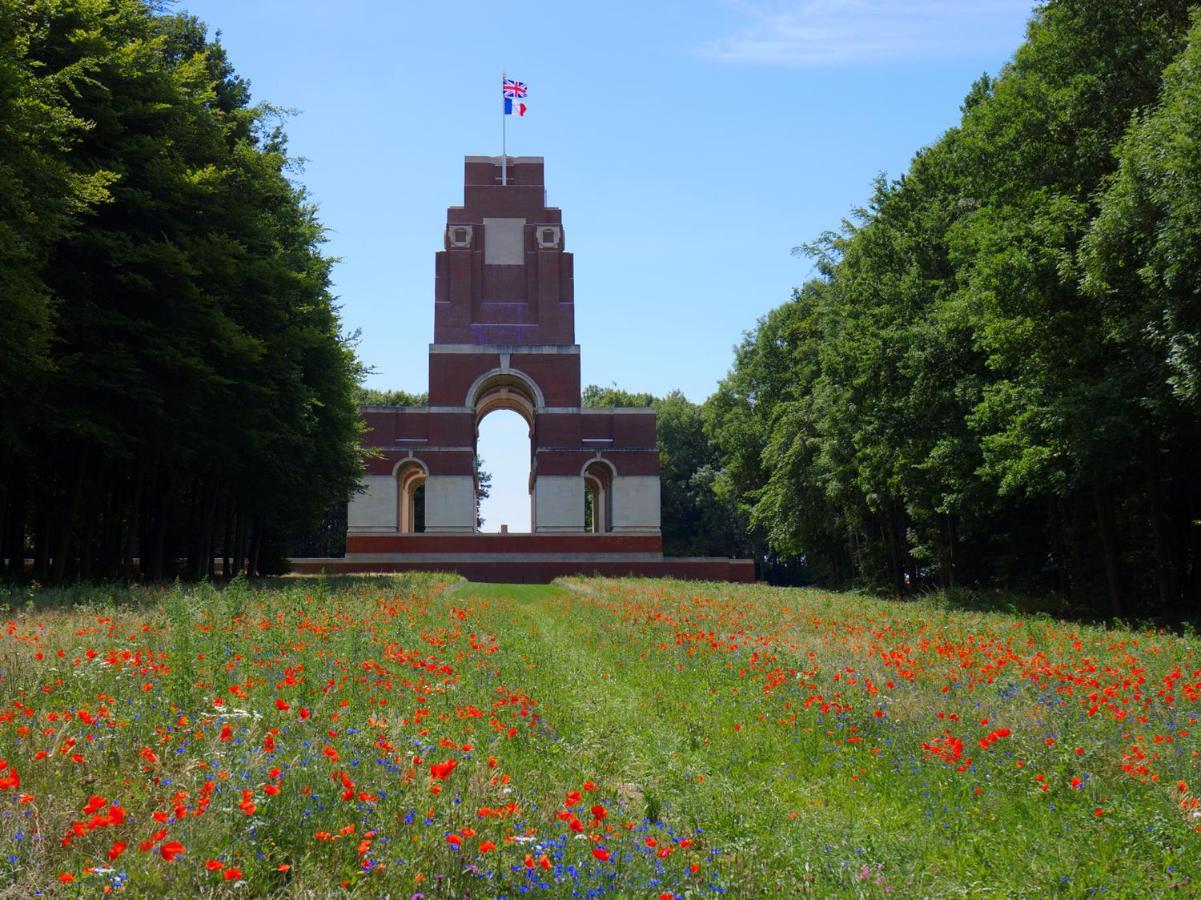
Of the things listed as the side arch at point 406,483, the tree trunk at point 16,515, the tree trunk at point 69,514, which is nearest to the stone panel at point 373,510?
the side arch at point 406,483

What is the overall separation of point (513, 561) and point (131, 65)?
40313mm

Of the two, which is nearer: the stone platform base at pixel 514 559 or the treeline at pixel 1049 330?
the treeline at pixel 1049 330

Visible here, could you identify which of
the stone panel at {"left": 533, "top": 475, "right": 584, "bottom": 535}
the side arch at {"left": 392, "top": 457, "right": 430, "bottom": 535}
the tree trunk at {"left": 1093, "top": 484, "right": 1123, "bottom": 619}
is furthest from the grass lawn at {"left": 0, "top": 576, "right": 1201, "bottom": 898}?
the side arch at {"left": 392, "top": 457, "right": 430, "bottom": 535}

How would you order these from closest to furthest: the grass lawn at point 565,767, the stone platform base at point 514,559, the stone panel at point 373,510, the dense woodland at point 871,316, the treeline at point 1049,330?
the grass lawn at point 565,767 < the treeline at point 1049,330 < the dense woodland at point 871,316 < the stone platform base at point 514,559 < the stone panel at point 373,510

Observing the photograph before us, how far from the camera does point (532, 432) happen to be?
70.8 metres

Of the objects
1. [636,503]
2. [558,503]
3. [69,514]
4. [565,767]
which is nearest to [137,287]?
[69,514]

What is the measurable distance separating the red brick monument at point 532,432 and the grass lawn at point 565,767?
47.4 metres

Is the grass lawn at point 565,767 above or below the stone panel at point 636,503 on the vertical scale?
below

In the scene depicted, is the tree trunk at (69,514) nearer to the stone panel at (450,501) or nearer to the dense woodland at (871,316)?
the dense woodland at (871,316)

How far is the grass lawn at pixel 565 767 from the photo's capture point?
482 centimetres

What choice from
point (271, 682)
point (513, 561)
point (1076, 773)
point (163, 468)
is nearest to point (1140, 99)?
point (1076, 773)

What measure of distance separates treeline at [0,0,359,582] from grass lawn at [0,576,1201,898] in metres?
10.4

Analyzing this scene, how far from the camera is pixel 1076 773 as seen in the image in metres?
7.39

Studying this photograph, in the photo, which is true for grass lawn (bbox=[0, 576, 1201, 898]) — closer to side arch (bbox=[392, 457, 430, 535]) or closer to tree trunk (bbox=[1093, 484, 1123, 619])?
tree trunk (bbox=[1093, 484, 1123, 619])
